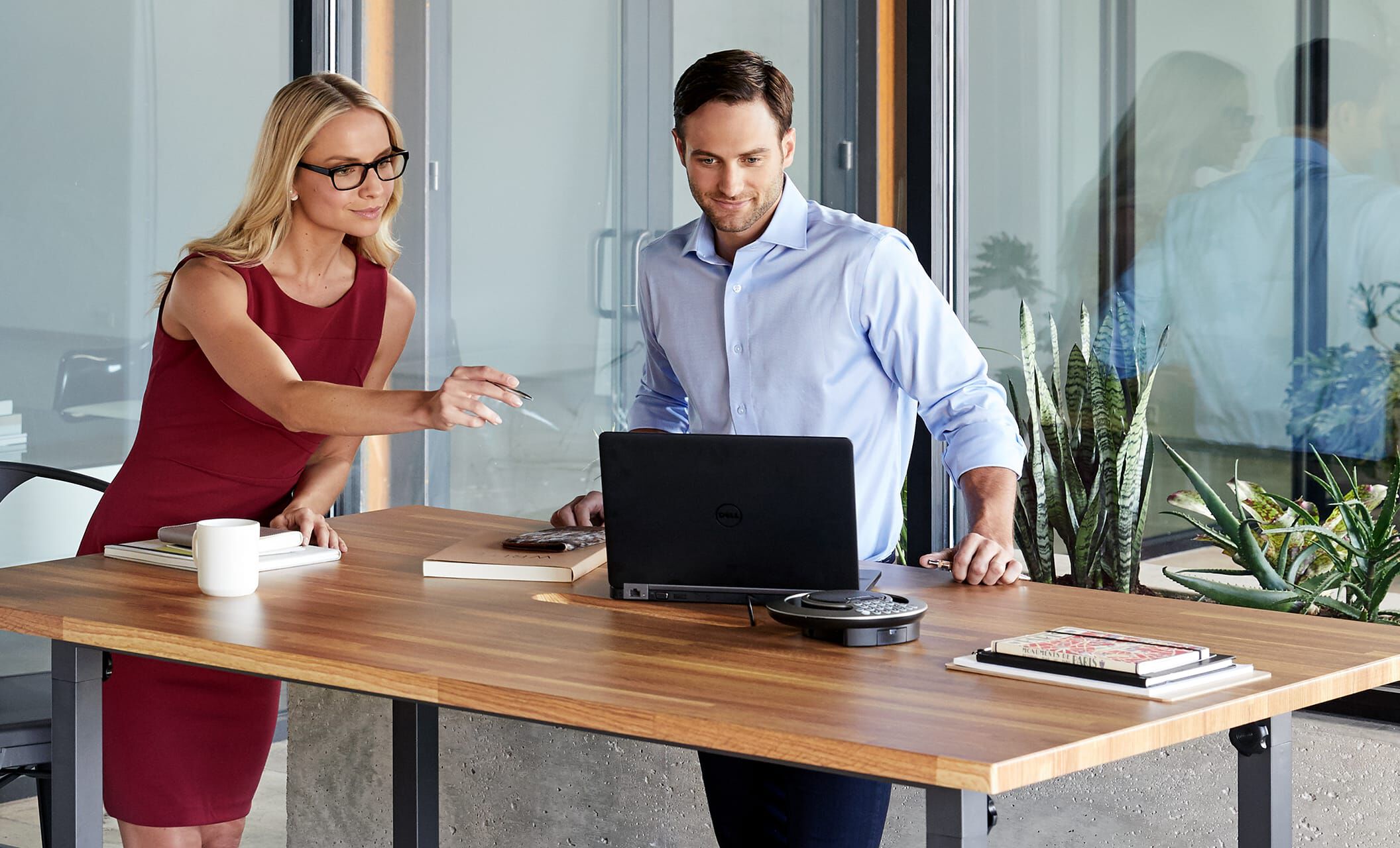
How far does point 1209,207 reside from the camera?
367 cm

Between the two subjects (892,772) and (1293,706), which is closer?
(892,772)

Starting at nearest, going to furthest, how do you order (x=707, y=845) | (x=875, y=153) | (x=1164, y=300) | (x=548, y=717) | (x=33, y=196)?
(x=548, y=717)
(x=707, y=845)
(x=1164, y=300)
(x=33, y=196)
(x=875, y=153)

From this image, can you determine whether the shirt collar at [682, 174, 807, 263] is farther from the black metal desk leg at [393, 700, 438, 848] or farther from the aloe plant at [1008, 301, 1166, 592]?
the aloe plant at [1008, 301, 1166, 592]

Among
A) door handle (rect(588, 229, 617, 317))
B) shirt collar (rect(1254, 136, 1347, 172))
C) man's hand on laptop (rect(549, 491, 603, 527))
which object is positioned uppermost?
shirt collar (rect(1254, 136, 1347, 172))

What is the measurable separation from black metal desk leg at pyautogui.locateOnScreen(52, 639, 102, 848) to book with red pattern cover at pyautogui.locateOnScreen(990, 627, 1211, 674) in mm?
1245

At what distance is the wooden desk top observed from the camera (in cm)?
146

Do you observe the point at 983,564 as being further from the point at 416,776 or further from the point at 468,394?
the point at 416,776

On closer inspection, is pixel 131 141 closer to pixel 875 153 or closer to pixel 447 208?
pixel 447 208

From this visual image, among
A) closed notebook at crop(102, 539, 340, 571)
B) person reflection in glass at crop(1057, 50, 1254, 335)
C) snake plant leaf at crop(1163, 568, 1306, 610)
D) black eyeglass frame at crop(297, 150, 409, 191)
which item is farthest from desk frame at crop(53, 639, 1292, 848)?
person reflection in glass at crop(1057, 50, 1254, 335)

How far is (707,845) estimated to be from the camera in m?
3.28

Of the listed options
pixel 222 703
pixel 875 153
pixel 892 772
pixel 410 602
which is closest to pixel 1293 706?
pixel 892 772

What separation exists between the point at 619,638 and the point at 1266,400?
87.5 inches

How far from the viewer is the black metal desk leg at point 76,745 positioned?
208 centimetres

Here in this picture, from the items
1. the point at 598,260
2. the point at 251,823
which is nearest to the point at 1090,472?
the point at 598,260
